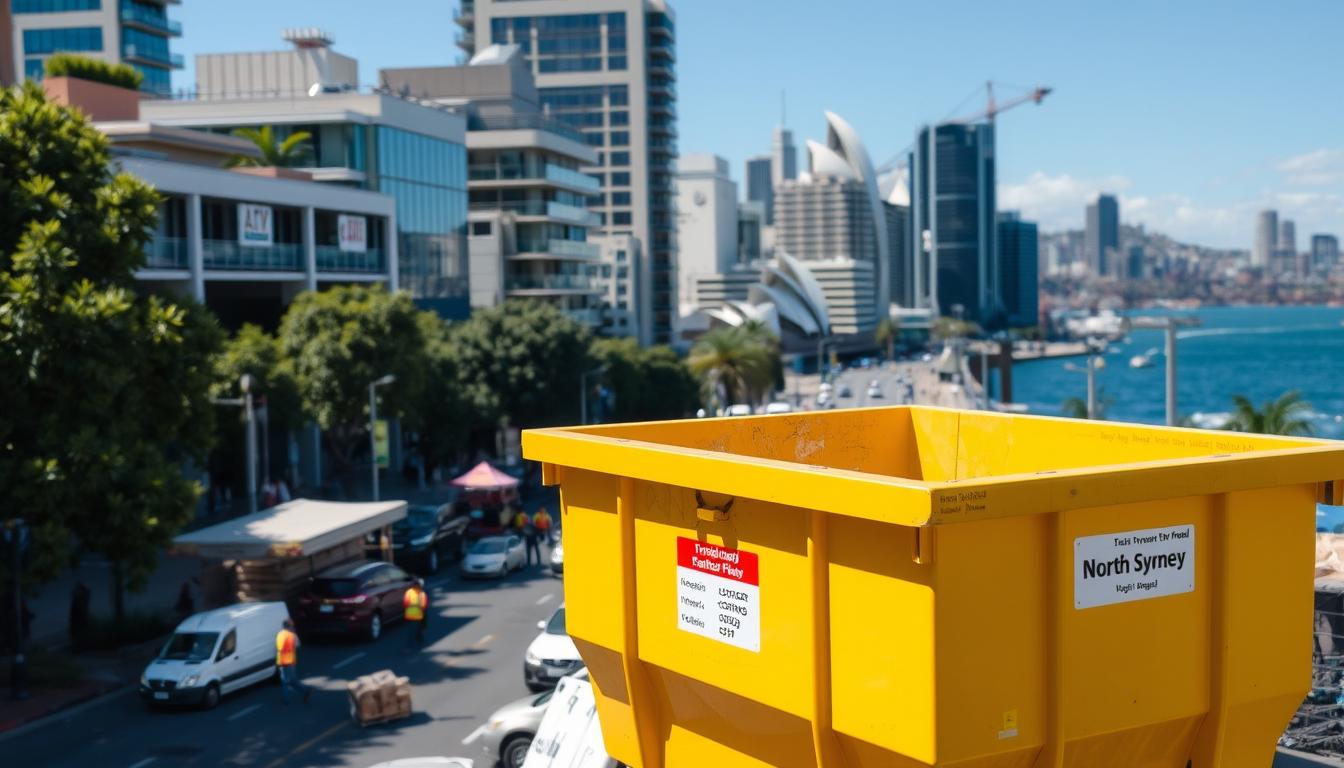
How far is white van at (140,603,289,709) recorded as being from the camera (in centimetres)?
2006

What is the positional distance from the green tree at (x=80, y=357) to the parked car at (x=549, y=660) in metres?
6.93

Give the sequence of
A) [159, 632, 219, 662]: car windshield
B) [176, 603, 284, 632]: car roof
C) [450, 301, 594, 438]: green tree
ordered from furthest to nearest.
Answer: [450, 301, 594, 438]: green tree < [176, 603, 284, 632]: car roof < [159, 632, 219, 662]: car windshield

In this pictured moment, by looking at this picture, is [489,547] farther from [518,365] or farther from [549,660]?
[518,365]

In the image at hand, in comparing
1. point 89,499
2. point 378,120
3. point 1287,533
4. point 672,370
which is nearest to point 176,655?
point 89,499

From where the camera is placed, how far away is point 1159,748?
15.5ft

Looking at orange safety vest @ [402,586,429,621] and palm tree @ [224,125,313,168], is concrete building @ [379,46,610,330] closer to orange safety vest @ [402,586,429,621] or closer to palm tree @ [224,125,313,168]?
palm tree @ [224,125,313,168]

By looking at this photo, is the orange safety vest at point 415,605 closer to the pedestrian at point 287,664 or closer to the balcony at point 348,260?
the pedestrian at point 287,664

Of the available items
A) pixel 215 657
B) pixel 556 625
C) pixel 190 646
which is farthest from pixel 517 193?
pixel 556 625

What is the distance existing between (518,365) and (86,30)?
179 ft

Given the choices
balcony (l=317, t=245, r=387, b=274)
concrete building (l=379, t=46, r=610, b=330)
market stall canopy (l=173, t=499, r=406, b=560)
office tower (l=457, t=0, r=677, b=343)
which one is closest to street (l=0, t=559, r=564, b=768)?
market stall canopy (l=173, t=499, r=406, b=560)

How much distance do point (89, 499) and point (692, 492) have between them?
18.5 metres

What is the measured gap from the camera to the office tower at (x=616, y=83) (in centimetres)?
13125

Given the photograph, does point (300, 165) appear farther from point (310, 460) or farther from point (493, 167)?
point (493, 167)

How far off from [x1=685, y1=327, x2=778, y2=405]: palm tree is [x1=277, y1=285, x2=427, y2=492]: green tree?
1464 inches
